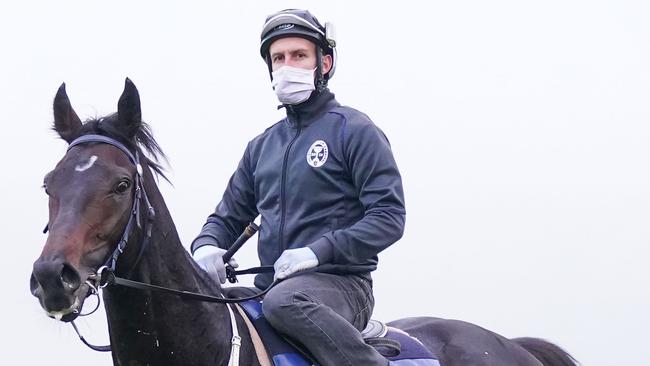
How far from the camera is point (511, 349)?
6.80m

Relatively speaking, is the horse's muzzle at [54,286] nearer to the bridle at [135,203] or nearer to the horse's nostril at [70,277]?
the horse's nostril at [70,277]

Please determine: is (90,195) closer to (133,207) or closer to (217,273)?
(133,207)

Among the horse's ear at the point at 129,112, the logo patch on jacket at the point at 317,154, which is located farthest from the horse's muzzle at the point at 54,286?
the logo patch on jacket at the point at 317,154

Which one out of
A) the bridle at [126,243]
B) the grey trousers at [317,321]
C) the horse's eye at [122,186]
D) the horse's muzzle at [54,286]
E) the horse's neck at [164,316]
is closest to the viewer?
the horse's muzzle at [54,286]

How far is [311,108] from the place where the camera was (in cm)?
611

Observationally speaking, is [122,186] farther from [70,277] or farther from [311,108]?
[311,108]

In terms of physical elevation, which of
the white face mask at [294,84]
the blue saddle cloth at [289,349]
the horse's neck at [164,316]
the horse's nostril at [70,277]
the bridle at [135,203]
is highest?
the white face mask at [294,84]

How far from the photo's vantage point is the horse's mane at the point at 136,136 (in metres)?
5.04

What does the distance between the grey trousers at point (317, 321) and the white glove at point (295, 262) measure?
58 mm

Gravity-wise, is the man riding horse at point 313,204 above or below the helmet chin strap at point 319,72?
below

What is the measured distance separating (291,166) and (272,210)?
0.87ft

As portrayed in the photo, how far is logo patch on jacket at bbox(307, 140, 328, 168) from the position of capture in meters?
5.80

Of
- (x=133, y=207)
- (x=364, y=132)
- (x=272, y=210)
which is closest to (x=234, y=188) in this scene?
(x=272, y=210)

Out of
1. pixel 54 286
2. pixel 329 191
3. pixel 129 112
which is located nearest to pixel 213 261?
pixel 329 191
